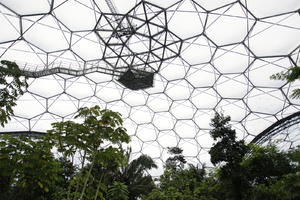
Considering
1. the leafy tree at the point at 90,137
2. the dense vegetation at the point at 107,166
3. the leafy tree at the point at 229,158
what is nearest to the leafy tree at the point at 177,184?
the dense vegetation at the point at 107,166

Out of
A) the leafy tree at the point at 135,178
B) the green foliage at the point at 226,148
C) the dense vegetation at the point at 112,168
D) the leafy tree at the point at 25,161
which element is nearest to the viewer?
the leafy tree at the point at 25,161

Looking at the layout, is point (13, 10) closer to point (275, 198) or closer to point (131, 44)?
point (131, 44)

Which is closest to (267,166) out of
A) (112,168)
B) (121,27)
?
(112,168)

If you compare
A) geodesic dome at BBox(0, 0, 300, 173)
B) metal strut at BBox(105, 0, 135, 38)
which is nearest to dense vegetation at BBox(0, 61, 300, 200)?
geodesic dome at BBox(0, 0, 300, 173)

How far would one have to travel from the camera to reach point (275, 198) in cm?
1249

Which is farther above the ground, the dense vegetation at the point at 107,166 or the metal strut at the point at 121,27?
the metal strut at the point at 121,27

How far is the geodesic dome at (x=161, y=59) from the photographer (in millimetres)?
19484

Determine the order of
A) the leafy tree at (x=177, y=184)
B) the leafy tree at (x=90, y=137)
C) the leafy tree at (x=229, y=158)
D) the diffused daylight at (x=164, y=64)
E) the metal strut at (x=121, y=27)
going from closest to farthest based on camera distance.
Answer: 1. the leafy tree at (x=90, y=137)
2. the leafy tree at (x=229, y=158)
3. the leafy tree at (x=177, y=184)
4. the diffused daylight at (x=164, y=64)
5. the metal strut at (x=121, y=27)

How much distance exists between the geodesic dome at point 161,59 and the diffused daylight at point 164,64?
3.7 inches

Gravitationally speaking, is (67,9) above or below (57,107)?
above

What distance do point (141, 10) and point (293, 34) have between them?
12704mm

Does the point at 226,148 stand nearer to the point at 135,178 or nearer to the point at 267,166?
the point at 267,166

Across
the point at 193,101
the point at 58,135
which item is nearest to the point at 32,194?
the point at 58,135

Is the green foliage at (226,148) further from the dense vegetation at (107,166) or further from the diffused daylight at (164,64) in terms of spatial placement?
the diffused daylight at (164,64)
